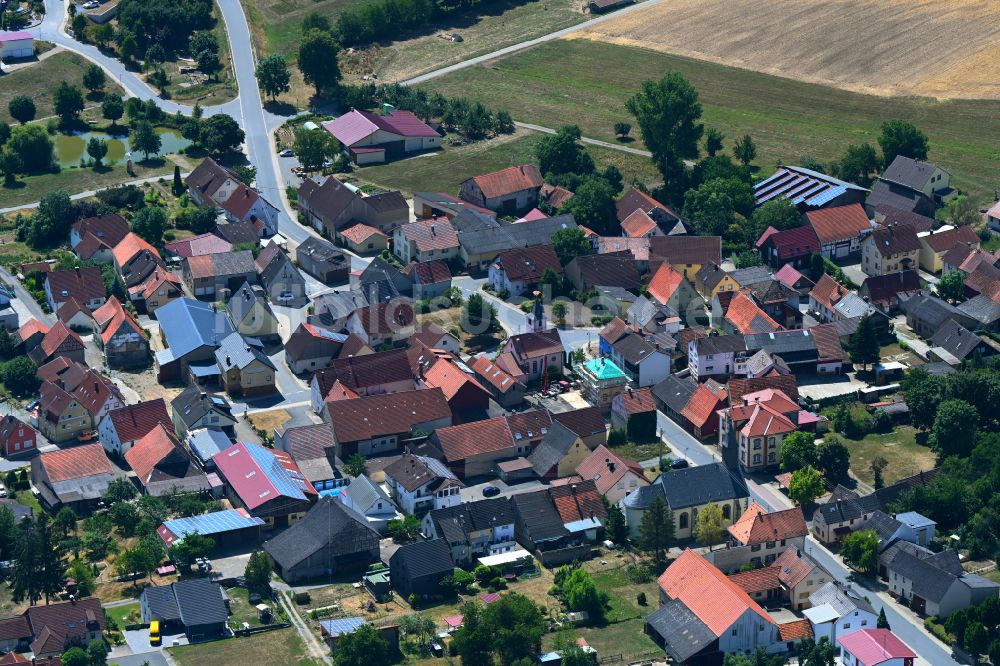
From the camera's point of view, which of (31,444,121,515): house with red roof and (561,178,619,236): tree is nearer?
(31,444,121,515): house with red roof

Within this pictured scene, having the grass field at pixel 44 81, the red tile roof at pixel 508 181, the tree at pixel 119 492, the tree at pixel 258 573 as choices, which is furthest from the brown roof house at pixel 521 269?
the grass field at pixel 44 81

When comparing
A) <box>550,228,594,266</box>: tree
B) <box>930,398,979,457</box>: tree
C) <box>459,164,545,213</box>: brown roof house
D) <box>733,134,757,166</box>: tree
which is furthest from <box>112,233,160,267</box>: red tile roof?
<box>930,398,979,457</box>: tree

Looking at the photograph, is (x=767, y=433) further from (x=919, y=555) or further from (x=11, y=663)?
(x=11, y=663)

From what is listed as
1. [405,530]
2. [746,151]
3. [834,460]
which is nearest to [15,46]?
[746,151]

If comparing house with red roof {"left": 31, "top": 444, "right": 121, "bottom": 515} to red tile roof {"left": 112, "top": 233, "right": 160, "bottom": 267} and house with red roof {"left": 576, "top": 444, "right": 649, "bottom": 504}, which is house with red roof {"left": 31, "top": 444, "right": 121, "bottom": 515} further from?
house with red roof {"left": 576, "top": 444, "right": 649, "bottom": 504}

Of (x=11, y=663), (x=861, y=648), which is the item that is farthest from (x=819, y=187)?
(x=11, y=663)

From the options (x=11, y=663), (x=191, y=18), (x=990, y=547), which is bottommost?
(x=990, y=547)

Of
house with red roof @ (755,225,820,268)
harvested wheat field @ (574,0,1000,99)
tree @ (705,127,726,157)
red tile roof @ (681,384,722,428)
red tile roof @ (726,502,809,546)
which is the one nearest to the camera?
red tile roof @ (726,502,809,546)
